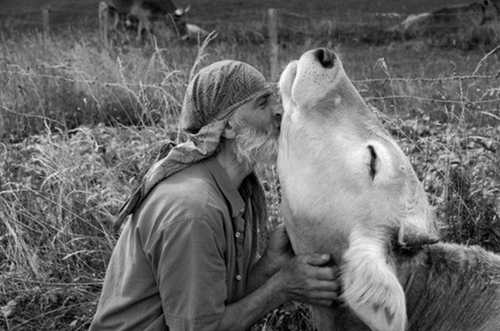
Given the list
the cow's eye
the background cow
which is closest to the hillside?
the background cow

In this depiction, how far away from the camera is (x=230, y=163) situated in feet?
11.8

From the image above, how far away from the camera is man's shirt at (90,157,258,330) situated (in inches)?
129

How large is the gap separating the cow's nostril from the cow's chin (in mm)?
361

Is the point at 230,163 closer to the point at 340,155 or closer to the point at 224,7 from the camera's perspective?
the point at 340,155

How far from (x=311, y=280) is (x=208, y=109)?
0.83 metres

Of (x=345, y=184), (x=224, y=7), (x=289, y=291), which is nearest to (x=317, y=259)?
(x=289, y=291)

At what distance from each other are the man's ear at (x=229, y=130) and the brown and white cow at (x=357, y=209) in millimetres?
220

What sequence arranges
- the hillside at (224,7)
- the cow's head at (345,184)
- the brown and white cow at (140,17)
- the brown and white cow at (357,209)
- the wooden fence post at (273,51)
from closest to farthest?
the cow's head at (345,184) → the brown and white cow at (357,209) → the wooden fence post at (273,51) → the brown and white cow at (140,17) → the hillside at (224,7)

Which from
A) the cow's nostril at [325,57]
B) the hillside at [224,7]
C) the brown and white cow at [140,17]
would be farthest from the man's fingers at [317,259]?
the hillside at [224,7]

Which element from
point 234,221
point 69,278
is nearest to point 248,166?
point 234,221

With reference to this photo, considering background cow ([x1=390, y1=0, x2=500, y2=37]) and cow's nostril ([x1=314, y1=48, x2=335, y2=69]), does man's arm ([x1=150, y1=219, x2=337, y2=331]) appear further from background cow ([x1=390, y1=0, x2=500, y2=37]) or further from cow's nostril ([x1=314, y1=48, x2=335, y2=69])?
background cow ([x1=390, y1=0, x2=500, y2=37])

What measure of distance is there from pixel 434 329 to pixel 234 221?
92 centimetres

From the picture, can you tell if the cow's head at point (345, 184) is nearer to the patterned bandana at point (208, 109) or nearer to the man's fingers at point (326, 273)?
the man's fingers at point (326, 273)

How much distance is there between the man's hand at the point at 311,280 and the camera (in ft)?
10.6
